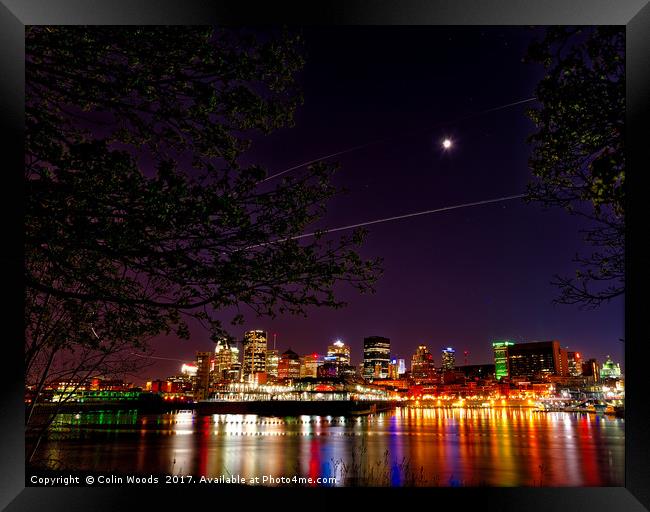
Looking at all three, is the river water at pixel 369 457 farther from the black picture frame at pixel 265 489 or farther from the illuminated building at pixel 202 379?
the illuminated building at pixel 202 379

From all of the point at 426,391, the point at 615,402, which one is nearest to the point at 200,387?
the point at 426,391

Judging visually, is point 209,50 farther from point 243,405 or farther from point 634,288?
point 243,405

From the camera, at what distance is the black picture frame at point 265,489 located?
3018 mm

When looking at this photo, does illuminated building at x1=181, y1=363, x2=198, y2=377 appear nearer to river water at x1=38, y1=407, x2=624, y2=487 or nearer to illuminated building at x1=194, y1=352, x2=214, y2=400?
illuminated building at x1=194, y1=352, x2=214, y2=400

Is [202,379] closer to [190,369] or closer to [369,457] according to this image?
[190,369]

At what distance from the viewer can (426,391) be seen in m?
97.8

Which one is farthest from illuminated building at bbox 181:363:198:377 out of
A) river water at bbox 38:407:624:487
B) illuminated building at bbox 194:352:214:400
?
river water at bbox 38:407:624:487

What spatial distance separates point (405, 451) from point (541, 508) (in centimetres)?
1919

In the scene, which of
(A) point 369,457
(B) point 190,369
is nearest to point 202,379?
(B) point 190,369

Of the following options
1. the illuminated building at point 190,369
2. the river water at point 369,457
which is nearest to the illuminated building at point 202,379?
the illuminated building at point 190,369

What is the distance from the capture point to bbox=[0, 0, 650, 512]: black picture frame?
302 centimetres

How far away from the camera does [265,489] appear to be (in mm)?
3039

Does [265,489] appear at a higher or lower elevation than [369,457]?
higher

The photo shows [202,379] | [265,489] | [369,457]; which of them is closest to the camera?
[265,489]
